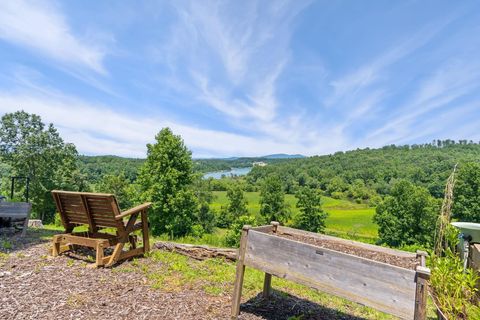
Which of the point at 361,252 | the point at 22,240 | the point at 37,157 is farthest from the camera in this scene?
the point at 37,157

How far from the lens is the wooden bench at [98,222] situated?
3969mm

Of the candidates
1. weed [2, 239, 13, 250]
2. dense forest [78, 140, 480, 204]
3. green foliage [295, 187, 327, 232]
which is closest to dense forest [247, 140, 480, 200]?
dense forest [78, 140, 480, 204]

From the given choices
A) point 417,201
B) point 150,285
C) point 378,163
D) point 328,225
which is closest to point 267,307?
point 150,285

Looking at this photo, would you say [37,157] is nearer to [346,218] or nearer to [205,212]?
[205,212]

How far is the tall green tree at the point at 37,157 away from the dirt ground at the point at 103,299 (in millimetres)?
24077

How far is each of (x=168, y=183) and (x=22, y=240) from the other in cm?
1267

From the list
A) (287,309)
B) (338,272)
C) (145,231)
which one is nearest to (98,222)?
(145,231)

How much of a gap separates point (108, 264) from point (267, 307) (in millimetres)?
2347

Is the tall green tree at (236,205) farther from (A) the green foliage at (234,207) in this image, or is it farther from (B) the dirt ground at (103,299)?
(B) the dirt ground at (103,299)

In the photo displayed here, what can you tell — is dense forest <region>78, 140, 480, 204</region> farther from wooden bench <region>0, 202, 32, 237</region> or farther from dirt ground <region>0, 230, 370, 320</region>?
dirt ground <region>0, 230, 370, 320</region>

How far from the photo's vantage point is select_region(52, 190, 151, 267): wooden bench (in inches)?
156

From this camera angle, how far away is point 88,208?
419cm

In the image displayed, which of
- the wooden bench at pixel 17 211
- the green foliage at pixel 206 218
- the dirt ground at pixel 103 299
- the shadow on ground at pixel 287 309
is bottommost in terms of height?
the green foliage at pixel 206 218

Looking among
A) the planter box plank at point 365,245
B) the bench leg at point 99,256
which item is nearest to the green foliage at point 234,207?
the bench leg at point 99,256
